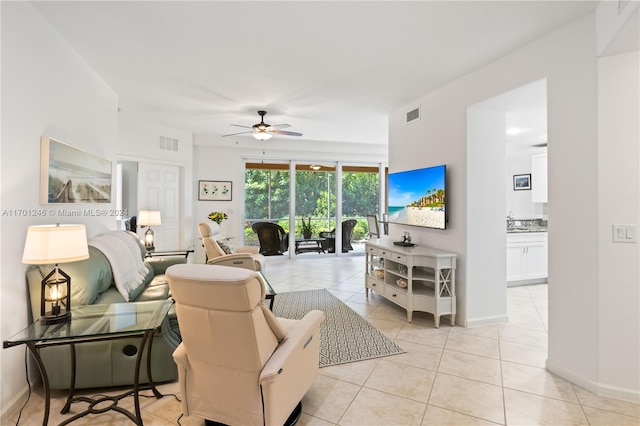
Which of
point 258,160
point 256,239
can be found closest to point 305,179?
point 258,160

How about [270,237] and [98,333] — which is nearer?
[98,333]

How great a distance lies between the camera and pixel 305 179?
25.4 feet

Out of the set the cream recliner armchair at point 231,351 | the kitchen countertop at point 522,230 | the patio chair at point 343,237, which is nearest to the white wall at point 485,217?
the kitchen countertop at point 522,230

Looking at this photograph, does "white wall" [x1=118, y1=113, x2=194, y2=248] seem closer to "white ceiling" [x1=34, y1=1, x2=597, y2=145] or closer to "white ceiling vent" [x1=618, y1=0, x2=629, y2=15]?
"white ceiling" [x1=34, y1=1, x2=597, y2=145]

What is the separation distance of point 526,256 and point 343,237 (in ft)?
13.2

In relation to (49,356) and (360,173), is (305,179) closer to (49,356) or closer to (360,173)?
(360,173)

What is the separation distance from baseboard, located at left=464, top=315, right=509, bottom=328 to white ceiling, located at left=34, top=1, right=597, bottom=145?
2.70m

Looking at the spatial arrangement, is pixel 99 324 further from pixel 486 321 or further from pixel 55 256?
pixel 486 321

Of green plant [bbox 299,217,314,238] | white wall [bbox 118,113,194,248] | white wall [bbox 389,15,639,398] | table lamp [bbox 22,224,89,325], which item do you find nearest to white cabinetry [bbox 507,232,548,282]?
white wall [bbox 389,15,639,398]

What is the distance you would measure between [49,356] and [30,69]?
200cm

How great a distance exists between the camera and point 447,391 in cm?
222

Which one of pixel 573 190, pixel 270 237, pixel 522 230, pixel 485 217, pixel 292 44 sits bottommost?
pixel 270 237

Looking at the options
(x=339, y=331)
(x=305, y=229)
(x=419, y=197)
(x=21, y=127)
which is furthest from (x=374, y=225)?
(x=21, y=127)

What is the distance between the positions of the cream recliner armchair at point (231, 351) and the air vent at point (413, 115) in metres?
3.42
